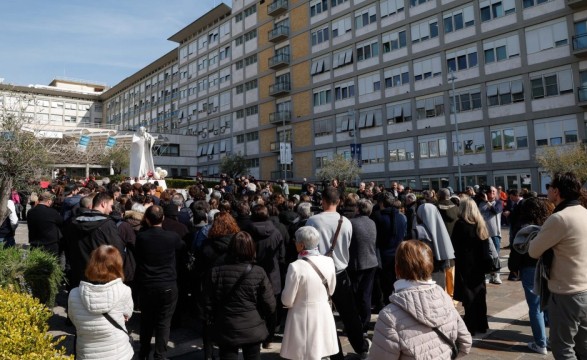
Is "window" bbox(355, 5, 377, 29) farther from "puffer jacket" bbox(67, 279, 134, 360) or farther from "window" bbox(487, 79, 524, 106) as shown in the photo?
"puffer jacket" bbox(67, 279, 134, 360)

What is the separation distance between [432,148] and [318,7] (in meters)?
20.1

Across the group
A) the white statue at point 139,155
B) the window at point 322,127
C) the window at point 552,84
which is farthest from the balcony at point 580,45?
the white statue at point 139,155

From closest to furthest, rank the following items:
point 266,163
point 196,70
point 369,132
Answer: point 369,132 → point 266,163 → point 196,70

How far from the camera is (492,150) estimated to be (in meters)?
31.9

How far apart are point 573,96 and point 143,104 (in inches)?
2543

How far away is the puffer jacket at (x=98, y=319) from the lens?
3385 mm

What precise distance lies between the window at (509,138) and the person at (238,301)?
3185cm

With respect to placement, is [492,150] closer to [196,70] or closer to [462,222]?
[462,222]

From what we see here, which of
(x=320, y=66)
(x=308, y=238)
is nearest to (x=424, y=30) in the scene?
(x=320, y=66)

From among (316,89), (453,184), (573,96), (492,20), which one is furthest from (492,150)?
(316,89)

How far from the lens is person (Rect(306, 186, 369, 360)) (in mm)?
4812

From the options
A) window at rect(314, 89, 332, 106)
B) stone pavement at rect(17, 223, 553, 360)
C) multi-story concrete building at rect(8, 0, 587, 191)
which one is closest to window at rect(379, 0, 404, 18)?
multi-story concrete building at rect(8, 0, 587, 191)

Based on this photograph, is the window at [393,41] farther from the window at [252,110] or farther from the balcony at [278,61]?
the window at [252,110]

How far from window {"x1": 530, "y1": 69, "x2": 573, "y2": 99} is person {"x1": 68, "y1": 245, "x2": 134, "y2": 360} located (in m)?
32.9
